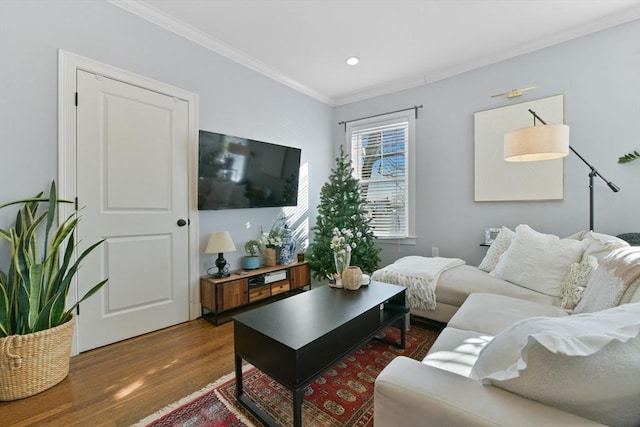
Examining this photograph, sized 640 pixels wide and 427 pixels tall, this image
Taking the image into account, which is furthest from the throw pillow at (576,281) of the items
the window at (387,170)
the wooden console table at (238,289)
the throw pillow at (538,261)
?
the wooden console table at (238,289)

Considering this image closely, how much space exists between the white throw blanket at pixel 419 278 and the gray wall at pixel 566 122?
0.82m

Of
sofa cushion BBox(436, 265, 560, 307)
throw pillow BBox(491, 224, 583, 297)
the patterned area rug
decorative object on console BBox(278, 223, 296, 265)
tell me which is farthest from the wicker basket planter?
throw pillow BBox(491, 224, 583, 297)

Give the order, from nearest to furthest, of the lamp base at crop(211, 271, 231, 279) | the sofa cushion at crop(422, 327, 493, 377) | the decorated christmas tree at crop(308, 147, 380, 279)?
→ the sofa cushion at crop(422, 327, 493, 377) → the lamp base at crop(211, 271, 231, 279) → the decorated christmas tree at crop(308, 147, 380, 279)

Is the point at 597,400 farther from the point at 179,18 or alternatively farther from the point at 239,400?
the point at 179,18

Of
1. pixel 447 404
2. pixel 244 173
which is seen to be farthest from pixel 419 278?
pixel 244 173

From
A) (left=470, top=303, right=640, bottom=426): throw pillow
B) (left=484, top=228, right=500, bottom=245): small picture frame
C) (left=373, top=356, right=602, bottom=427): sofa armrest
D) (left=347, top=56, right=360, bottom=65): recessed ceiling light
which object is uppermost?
(left=347, top=56, right=360, bottom=65): recessed ceiling light

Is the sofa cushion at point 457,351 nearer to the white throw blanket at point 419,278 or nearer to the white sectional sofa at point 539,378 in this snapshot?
the white sectional sofa at point 539,378

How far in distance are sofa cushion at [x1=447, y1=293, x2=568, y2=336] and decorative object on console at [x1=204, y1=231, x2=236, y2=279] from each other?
2.00 m

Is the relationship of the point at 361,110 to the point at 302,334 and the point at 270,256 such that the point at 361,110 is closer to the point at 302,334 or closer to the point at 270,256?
the point at 270,256

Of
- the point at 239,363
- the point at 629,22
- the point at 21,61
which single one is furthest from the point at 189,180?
the point at 629,22

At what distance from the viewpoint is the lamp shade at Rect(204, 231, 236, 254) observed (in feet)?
8.85

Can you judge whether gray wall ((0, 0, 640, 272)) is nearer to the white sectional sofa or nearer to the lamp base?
the lamp base

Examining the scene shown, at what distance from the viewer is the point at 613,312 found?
0.86 metres

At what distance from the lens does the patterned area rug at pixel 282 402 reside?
1.45 m
